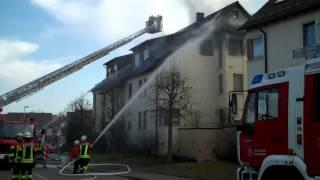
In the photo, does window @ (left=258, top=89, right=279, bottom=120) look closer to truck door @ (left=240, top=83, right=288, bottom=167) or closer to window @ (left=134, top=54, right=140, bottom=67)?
truck door @ (left=240, top=83, right=288, bottom=167)

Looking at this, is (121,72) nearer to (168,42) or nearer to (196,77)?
(196,77)

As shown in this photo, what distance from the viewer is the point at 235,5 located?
34469mm

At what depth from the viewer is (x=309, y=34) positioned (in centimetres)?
2561

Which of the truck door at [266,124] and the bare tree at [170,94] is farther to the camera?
the bare tree at [170,94]

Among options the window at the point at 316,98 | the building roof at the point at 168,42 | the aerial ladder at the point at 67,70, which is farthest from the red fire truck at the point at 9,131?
the window at the point at 316,98

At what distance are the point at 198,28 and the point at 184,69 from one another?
Result: 475 centimetres

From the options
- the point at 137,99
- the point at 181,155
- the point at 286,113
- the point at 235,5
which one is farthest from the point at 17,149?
the point at 137,99

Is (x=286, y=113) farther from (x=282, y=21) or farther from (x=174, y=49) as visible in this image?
(x=174, y=49)

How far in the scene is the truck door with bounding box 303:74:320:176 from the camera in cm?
992

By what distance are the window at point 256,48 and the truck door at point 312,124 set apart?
60.9 feet

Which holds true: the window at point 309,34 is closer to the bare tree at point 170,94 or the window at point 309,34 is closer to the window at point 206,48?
the bare tree at point 170,94

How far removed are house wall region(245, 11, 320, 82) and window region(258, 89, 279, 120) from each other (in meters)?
14.2

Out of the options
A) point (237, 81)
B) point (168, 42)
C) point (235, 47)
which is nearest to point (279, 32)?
point (235, 47)

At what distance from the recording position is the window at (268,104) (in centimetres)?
1113
